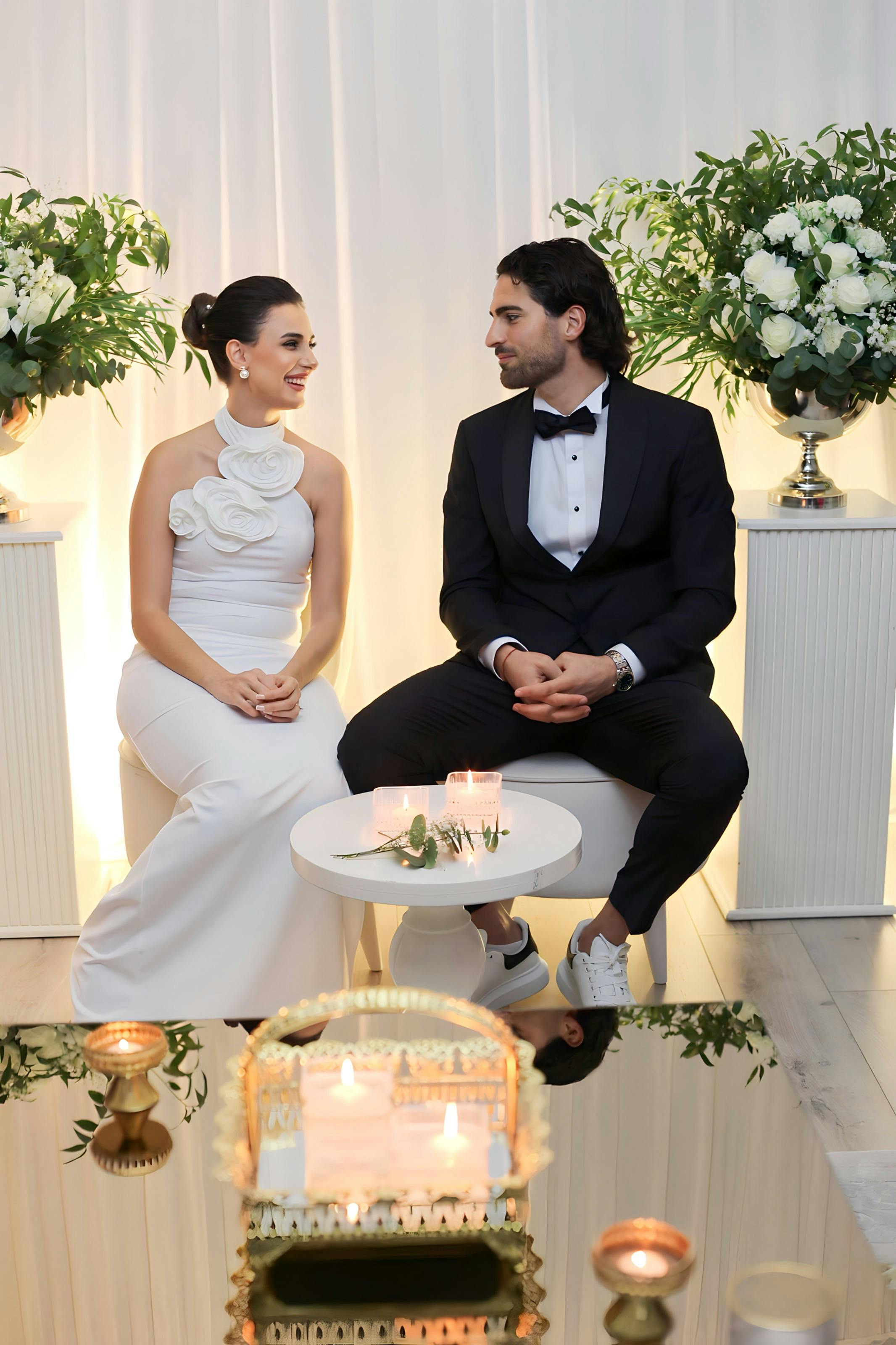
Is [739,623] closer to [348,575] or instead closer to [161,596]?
[348,575]

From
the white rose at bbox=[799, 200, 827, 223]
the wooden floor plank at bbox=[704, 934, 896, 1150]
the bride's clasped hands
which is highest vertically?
the white rose at bbox=[799, 200, 827, 223]

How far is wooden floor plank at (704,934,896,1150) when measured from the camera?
7.86 feet

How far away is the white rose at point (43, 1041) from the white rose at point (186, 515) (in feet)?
4.32

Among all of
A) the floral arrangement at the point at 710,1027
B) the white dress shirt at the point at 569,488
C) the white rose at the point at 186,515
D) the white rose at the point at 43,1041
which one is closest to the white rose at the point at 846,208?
the white dress shirt at the point at 569,488

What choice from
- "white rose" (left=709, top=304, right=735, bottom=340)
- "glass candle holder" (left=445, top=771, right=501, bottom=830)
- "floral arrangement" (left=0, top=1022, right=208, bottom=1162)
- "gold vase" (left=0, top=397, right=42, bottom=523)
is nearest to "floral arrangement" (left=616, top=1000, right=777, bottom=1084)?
"glass candle holder" (left=445, top=771, right=501, bottom=830)

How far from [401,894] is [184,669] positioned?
1030mm

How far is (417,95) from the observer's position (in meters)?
3.44

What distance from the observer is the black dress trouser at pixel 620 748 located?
267cm

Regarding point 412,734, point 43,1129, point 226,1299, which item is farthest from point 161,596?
point 226,1299

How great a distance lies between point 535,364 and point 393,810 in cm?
120

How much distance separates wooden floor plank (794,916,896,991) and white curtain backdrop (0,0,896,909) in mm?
1221

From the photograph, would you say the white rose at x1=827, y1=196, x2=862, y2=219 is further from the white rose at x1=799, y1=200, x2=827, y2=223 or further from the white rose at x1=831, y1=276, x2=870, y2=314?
the white rose at x1=831, y1=276, x2=870, y2=314

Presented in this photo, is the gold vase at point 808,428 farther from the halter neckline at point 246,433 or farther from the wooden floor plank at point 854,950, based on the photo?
the halter neckline at point 246,433

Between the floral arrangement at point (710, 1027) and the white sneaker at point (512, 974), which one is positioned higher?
the floral arrangement at point (710, 1027)
